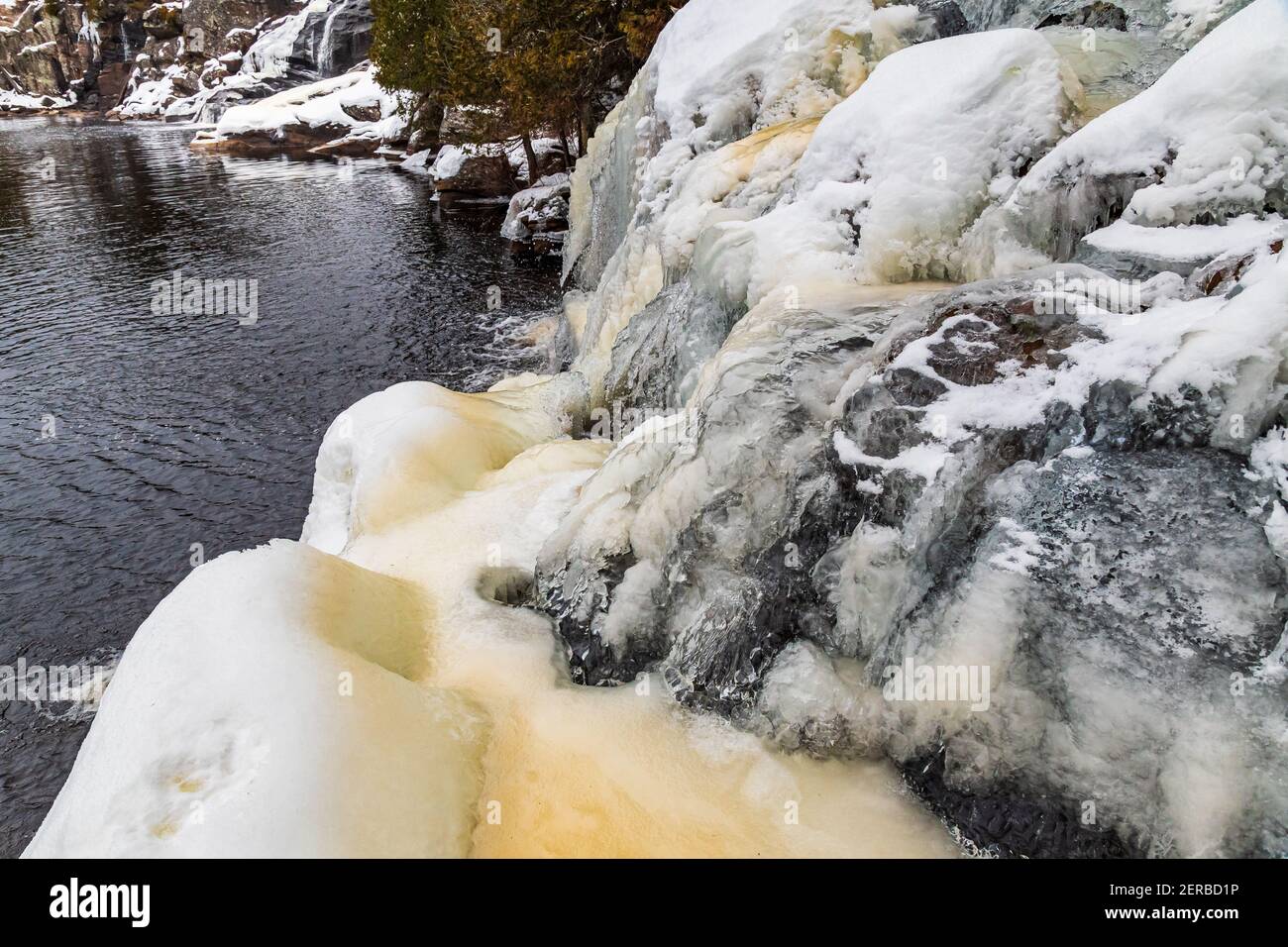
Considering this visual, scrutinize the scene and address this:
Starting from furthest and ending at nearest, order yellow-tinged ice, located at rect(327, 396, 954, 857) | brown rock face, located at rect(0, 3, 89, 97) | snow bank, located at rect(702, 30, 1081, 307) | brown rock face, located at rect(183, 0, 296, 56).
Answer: brown rock face, located at rect(0, 3, 89, 97) → brown rock face, located at rect(183, 0, 296, 56) → snow bank, located at rect(702, 30, 1081, 307) → yellow-tinged ice, located at rect(327, 396, 954, 857)

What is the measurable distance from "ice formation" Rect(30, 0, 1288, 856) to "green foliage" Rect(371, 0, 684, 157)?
1794 cm

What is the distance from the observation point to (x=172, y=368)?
59.6 feet

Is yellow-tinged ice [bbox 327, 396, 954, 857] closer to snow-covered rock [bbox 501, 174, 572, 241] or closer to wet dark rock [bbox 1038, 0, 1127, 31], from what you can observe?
wet dark rock [bbox 1038, 0, 1127, 31]

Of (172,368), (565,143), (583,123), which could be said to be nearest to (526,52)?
(583,123)

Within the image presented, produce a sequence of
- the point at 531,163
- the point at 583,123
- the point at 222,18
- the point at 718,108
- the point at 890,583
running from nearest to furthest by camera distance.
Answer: the point at 890,583 → the point at 718,108 → the point at 583,123 → the point at 531,163 → the point at 222,18

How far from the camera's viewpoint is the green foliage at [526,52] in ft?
81.4

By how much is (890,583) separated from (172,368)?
1792 cm

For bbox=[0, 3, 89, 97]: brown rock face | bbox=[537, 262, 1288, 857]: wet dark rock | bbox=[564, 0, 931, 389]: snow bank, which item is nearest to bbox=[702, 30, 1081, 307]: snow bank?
bbox=[537, 262, 1288, 857]: wet dark rock

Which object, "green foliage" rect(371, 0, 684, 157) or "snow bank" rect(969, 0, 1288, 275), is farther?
"green foliage" rect(371, 0, 684, 157)

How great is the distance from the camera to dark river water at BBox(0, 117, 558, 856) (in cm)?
1104

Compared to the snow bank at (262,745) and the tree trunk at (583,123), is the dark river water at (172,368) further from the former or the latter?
the tree trunk at (583,123)

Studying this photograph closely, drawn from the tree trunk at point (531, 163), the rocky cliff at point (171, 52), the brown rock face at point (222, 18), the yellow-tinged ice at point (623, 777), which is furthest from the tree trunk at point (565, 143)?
the brown rock face at point (222, 18)

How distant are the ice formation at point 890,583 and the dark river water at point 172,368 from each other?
4.44 m

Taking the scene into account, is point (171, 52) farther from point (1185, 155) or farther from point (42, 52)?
point (1185, 155)
